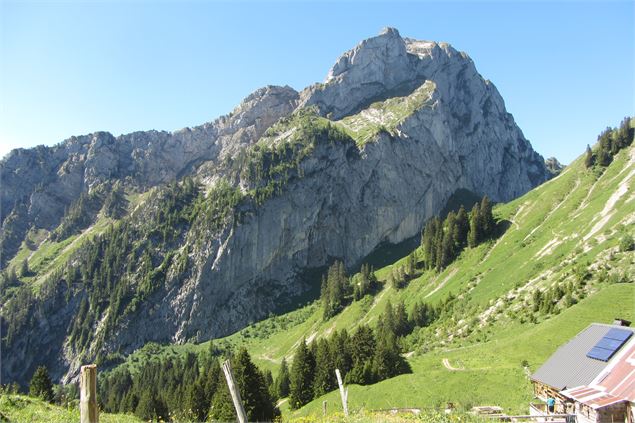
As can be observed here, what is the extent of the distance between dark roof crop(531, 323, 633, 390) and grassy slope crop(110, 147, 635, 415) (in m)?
3.90

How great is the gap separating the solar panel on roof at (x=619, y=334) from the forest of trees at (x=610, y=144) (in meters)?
96.7

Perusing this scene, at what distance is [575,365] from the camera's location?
112 feet

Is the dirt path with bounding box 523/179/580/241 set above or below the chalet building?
above

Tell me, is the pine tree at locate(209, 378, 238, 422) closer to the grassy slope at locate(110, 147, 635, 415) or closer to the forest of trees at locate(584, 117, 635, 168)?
the grassy slope at locate(110, 147, 635, 415)

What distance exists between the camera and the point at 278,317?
176m

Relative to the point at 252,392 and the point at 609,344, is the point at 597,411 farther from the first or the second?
the point at 252,392

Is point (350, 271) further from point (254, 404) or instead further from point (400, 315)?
point (254, 404)

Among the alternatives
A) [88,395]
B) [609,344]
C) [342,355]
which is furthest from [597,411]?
[342,355]

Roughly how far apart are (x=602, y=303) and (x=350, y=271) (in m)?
151

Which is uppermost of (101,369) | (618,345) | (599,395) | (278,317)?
(618,345)

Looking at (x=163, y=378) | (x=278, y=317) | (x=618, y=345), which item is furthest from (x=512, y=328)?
(x=278, y=317)

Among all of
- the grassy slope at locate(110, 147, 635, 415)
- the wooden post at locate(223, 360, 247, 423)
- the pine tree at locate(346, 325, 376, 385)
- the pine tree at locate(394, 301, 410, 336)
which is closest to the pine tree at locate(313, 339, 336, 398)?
the pine tree at locate(346, 325, 376, 385)

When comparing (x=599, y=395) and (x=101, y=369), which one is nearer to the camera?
(x=599, y=395)

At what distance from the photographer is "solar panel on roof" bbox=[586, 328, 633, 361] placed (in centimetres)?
3152
